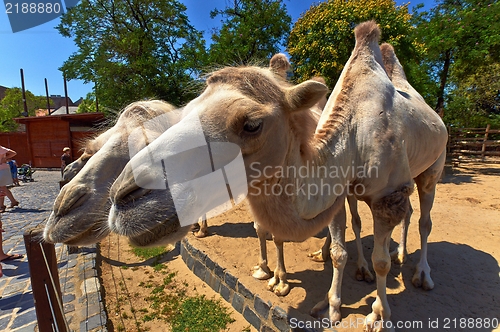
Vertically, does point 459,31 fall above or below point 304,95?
above

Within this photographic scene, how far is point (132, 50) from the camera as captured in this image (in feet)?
38.3

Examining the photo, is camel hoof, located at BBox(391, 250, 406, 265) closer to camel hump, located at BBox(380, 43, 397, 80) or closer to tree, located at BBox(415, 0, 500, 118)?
camel hump, located at BBox(380, 43, 397, 80)

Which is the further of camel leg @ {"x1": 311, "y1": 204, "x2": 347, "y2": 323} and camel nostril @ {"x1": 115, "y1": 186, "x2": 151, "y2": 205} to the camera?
camel leg @ {"x1": 311, "y1": 204, "x2": 347, "y2": 323}

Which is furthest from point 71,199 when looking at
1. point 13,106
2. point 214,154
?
point 13,106

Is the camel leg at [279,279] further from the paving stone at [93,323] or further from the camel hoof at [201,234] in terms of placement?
the camel hoof at [201,234]

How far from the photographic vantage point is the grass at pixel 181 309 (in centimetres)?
336

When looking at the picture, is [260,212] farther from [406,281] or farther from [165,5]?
[165,5]

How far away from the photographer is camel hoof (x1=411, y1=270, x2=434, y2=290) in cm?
351

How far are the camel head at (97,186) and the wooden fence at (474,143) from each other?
17.4 metres

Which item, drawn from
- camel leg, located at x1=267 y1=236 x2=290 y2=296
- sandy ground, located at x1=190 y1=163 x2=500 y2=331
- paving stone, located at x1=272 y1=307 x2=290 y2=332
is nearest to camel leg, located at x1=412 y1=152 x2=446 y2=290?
sandy ground, located at x1=190 y1=163 x2=500 y2=331

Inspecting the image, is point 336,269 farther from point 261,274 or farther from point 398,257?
point 398,257

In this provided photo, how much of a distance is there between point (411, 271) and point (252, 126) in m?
3.72

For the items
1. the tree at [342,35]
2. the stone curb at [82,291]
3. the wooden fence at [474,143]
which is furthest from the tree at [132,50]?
the wooden fence at [474,143]

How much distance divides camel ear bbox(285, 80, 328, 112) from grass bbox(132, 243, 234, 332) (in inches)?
112
